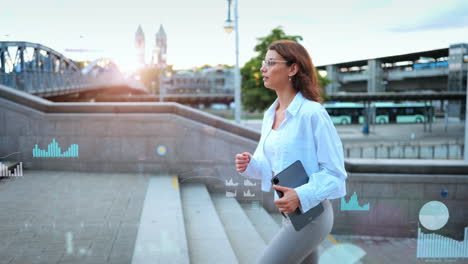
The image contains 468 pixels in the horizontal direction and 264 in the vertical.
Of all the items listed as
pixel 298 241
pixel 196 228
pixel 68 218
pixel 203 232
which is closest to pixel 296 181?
pixel 298 241

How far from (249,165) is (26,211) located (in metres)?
3.62

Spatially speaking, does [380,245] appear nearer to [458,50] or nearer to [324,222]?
[324,222]

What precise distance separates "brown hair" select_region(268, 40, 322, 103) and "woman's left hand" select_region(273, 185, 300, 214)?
517 millimetres

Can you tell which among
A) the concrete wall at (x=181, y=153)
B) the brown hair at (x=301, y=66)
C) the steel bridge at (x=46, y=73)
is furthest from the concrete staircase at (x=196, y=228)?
the steel bridge at (x=46, y=73)

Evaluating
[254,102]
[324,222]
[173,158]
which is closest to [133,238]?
[324,222]

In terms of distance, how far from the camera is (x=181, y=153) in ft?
24.0

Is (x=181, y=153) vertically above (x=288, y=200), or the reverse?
(x=288, y=200)

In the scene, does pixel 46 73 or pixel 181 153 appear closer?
pixel 181 153

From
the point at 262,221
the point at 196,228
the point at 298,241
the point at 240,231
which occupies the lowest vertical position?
the point at 262,221
